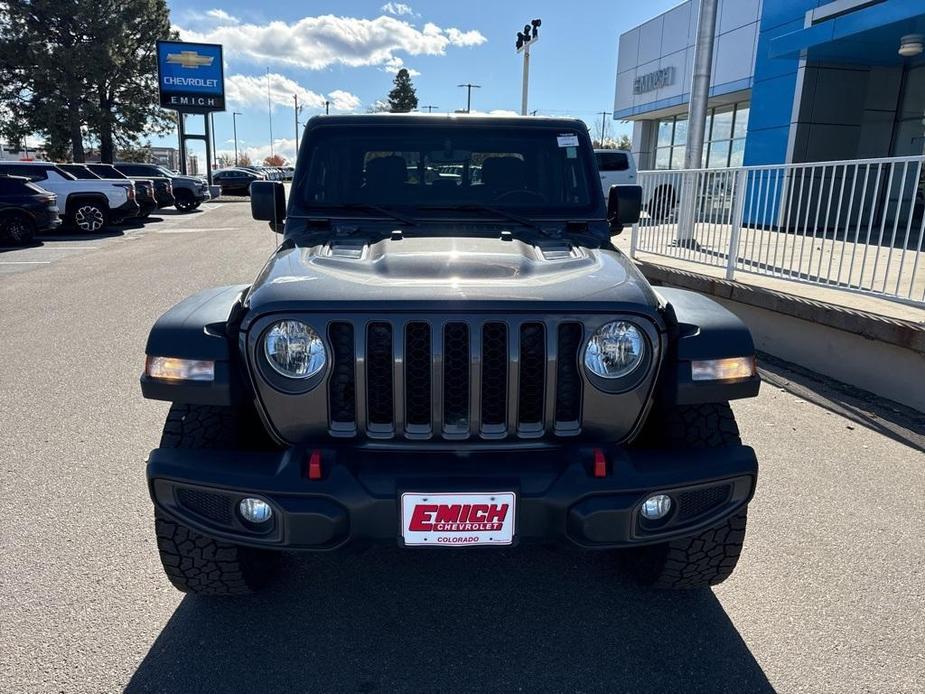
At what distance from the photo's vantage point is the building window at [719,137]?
19.4 m

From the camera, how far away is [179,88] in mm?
34969

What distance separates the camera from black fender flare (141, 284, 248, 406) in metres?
2.20

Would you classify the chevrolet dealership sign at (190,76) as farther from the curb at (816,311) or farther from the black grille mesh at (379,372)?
the black grille mesh at (379,372)

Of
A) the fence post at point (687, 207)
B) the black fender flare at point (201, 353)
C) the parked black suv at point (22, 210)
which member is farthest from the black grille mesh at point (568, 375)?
the parked black suv at point (22, 210)

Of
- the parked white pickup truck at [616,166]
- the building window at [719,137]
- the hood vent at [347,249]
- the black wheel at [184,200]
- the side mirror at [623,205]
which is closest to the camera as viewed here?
the hood vent at [347,249]

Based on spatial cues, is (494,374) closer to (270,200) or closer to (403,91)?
(270,200)

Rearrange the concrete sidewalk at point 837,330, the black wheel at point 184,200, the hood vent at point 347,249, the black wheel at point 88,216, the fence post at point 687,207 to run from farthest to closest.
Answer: the black wheel at point 184,200 < the black wheel at point 88,216 < the fence post at point 687,207 < the concrete sidewalk at point 837,330 < the hood vent at point 347,249

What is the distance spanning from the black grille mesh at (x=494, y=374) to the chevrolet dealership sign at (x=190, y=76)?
38.1 meters

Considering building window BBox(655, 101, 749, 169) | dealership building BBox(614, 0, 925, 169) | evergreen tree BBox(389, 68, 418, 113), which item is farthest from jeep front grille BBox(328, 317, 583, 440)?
evergreen tree BBox(389, 68, 418, 113)

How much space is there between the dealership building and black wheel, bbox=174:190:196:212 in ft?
57.8

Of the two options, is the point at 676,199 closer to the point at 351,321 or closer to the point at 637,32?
the point at 351,321

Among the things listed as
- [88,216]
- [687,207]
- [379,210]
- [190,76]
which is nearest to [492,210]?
[379,210]

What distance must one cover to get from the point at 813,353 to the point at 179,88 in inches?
1443

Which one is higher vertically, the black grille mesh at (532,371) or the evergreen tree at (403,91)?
the evergreen tree at (403,91)
